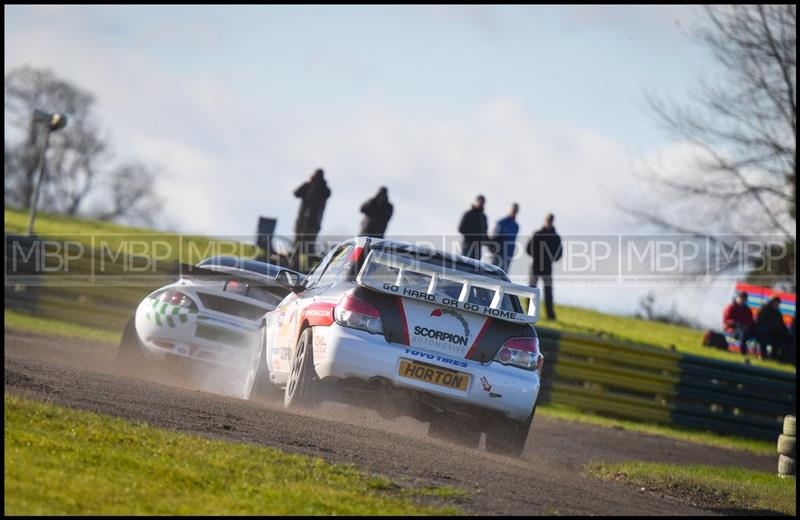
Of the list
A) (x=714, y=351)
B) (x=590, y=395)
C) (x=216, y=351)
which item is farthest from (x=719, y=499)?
(x=714, y=351)

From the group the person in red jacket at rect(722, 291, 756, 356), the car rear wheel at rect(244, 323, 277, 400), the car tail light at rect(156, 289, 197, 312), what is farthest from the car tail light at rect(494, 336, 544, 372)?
the person in red jacket at rect(722, 291, 756, 356)

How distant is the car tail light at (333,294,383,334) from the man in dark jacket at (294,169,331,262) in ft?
40.8

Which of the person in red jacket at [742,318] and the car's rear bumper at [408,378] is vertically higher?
the person in red jacket at [742,318]

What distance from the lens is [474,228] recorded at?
2242 cm

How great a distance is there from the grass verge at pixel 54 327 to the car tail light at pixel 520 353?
39.6ft

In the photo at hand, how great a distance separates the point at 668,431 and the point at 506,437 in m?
11.0

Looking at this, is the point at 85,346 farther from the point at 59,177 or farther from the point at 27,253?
the point at 59,177

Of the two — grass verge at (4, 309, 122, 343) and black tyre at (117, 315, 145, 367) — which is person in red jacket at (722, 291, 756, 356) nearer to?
grass verge at (4, 309, 122, 343)

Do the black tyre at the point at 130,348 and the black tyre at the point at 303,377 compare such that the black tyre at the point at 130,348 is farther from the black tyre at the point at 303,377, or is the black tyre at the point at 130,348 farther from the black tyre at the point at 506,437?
the black tyre at the point at 506,437

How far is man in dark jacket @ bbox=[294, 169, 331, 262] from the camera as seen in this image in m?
21.9

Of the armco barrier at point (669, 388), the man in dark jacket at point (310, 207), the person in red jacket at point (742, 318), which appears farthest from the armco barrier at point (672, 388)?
the person in red jacket at point (742, 318)

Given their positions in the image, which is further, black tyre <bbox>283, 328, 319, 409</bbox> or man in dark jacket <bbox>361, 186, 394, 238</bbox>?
man in dark jacket <bbox>361, 186, 394, 238</bbox>

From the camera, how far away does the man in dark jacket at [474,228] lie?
73.6 feet

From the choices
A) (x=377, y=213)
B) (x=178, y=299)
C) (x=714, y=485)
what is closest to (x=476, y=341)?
(x=714, y=485)
